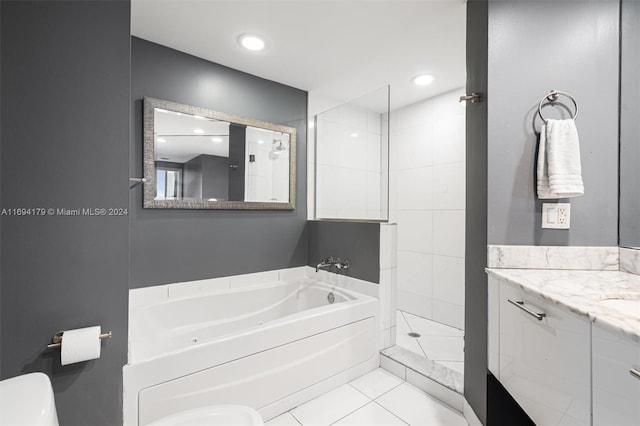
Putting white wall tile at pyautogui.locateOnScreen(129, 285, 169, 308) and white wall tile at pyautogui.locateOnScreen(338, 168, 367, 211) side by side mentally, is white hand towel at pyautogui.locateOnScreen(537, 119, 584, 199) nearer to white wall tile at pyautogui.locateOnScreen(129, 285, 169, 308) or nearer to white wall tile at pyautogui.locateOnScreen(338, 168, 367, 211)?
white wall tile at pyautogui.locateOnScreen(338, 168, 367, 211)

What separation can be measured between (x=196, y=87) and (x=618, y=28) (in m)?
Result: 2.77

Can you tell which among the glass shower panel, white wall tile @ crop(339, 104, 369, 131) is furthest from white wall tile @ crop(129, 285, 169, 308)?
white wall tile @ crop(339, 104, 369, 131)

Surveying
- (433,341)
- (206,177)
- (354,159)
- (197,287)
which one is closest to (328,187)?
(354,159)

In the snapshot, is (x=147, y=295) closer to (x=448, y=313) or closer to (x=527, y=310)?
(x=527, y=310)

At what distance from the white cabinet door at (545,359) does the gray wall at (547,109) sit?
0.44 meters

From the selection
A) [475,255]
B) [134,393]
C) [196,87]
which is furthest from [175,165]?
[475,255]

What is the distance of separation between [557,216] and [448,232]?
1455 millimetres

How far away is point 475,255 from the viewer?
1.55 meters

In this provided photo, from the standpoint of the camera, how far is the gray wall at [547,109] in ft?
4.57

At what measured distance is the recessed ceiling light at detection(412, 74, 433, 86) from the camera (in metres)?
2.58

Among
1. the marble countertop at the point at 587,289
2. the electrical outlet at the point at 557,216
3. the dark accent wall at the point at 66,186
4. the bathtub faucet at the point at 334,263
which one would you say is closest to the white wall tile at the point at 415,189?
the bathtub faucet at the point at 334,263

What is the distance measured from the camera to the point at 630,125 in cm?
138

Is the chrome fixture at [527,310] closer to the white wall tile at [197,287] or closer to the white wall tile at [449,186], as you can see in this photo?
the white wall tile at [449,186]

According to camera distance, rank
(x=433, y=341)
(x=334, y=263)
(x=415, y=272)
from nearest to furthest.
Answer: (x=433, y=341) < (x=334, y=263) < (x=415, y=272)
